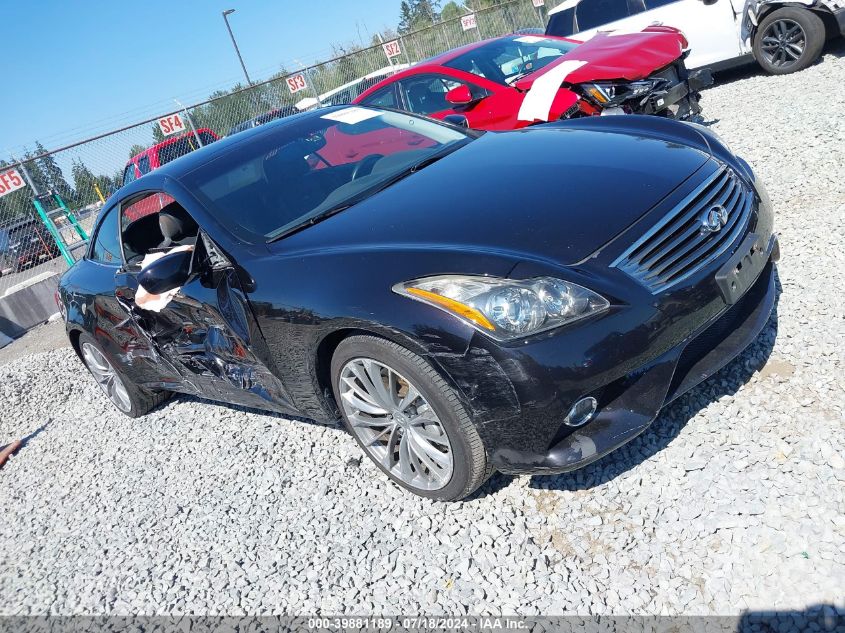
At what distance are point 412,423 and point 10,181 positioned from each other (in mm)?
10869

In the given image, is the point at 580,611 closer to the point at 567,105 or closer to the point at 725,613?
the point at 725,613

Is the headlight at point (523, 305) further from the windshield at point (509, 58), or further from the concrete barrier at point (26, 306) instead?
the concrete barrier at point (26, 306)

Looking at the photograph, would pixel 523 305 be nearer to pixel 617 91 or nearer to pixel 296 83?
pixel 617 91

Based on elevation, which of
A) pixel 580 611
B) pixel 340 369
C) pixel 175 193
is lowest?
pixel 580 611

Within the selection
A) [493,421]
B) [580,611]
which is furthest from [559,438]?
[580,611]

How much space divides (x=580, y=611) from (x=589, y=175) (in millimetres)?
1670

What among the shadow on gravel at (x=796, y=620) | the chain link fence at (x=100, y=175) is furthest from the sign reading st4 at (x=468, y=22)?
the shadow on gravel at (x=796, y=620)

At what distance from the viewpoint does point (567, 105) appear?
5609 millimetres

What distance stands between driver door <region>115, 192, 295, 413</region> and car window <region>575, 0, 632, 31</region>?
765cm

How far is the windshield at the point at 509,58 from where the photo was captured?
6871mm

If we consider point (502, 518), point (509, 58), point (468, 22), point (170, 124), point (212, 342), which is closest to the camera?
point (502, 518)

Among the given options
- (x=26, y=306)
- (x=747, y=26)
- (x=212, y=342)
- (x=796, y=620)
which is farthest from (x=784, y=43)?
(x=26, y=306)

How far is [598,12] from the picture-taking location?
9.17m

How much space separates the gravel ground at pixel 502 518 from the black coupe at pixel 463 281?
31 centimetres
